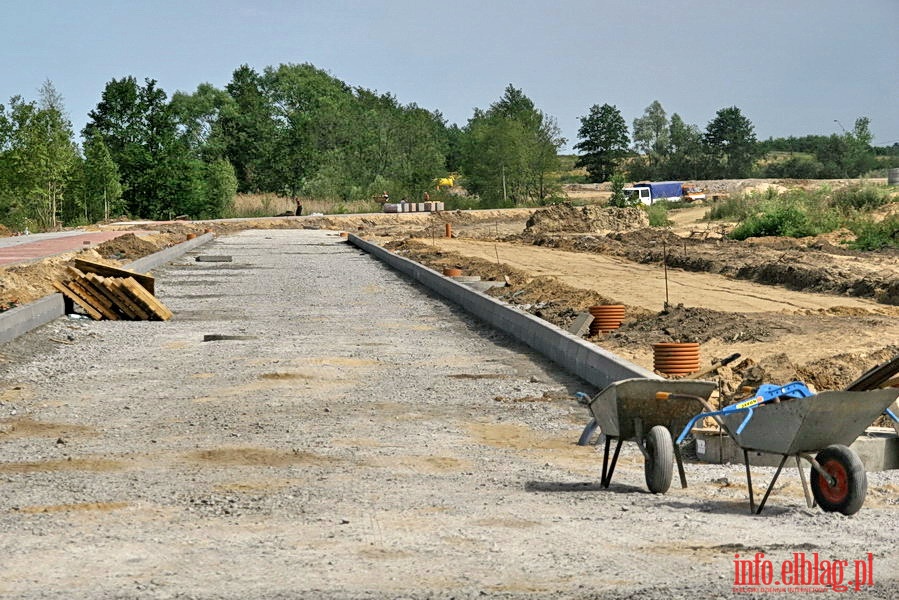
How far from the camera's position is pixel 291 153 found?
11894 cm

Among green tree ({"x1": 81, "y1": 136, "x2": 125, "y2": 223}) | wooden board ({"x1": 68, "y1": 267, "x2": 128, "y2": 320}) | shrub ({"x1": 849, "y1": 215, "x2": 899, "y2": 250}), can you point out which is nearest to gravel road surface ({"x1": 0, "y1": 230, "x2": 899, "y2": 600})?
wooden board ({"x1": 68, "y1": 267, "x2": 128, "y2": 320})

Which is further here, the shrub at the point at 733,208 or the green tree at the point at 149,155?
the green tree at the point at 149,155

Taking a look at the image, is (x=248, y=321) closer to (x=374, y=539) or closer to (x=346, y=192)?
(x=374, y=539)

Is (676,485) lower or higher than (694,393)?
lower

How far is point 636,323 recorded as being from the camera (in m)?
18.6

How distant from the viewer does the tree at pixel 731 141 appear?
15688 centimetres

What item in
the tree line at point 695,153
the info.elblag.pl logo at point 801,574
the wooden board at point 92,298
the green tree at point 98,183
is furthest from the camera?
the tree line at point 695,153

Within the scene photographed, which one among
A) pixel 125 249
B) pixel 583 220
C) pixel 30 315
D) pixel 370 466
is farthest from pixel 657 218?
pixel 370 466

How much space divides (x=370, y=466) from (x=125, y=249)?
33521mm

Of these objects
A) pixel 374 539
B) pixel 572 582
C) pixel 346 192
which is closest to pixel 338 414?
pixel 374 539

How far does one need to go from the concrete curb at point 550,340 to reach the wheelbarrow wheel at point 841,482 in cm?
408

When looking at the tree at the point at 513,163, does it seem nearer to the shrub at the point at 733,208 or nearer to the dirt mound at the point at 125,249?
the shrub at the point at 733,208

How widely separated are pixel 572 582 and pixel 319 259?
36.7 m

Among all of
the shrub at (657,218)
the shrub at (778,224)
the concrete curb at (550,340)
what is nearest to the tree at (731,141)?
the shrub at (657,218)
